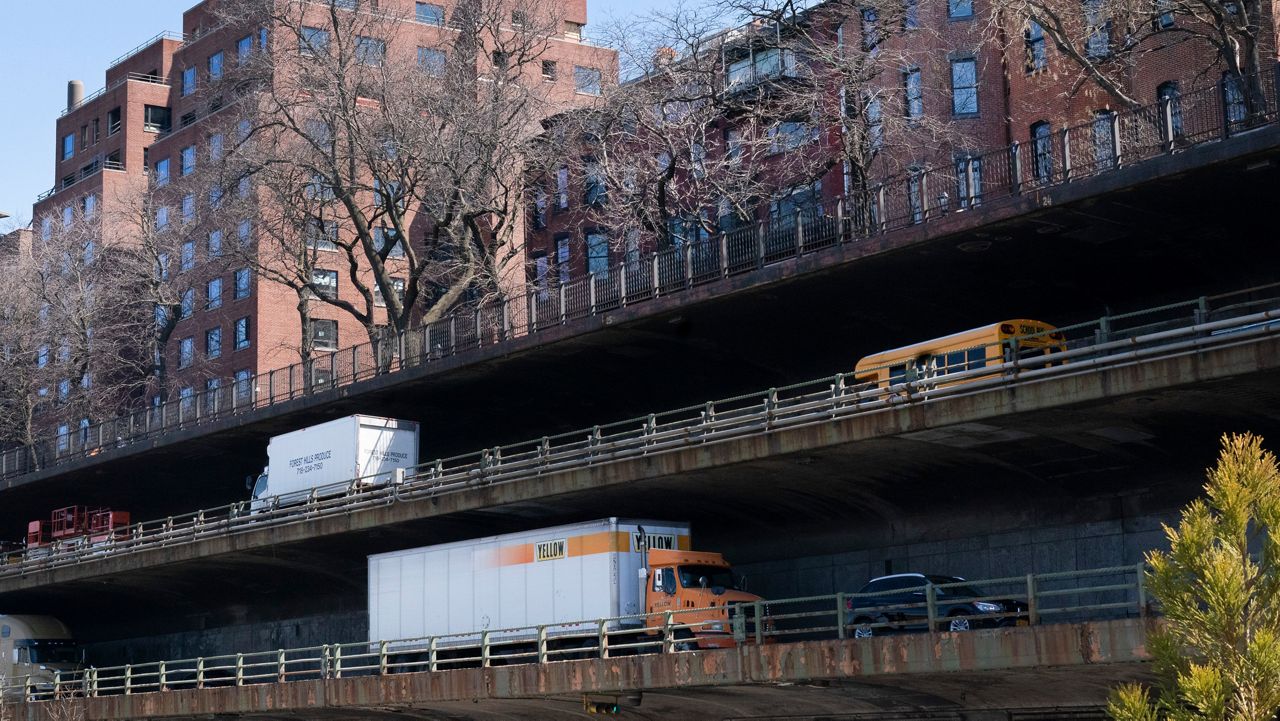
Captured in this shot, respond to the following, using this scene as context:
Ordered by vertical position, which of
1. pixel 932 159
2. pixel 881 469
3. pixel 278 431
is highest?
pixel 932 159

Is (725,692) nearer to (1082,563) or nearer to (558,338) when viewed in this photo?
(1082,563)

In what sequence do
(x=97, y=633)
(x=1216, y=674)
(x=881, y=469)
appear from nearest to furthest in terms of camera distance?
(x=1216, y=674), (x=881, y=469), (x=97, y=633)

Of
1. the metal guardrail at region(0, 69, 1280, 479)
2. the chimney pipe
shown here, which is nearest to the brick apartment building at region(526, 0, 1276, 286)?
the metal guardrail at region(0, 69, 1280, 479)

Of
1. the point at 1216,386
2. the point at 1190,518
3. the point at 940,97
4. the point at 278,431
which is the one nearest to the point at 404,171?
Result: the point at 278,431

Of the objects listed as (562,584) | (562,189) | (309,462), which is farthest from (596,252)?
(562,584)

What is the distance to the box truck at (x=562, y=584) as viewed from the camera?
35312 mm

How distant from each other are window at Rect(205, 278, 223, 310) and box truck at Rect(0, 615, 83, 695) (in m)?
24.7

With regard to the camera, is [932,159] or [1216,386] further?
[932,159]

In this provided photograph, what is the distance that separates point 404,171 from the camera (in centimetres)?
5741

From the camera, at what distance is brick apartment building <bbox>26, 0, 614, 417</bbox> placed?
7588cm

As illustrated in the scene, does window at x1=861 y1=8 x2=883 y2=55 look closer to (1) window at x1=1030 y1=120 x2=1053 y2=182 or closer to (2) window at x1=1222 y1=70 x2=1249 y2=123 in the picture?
(1) window at x1=1030 y1=120 x2=1053 y2=182

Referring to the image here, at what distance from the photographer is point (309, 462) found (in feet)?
166

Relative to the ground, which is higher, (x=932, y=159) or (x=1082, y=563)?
(x=932, y=159)

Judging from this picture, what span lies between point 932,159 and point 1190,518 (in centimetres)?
3503
